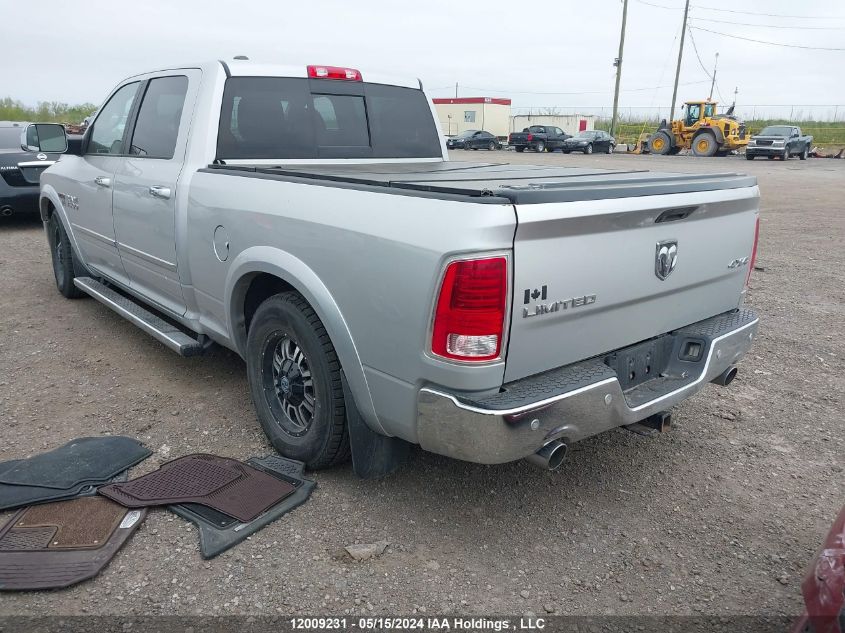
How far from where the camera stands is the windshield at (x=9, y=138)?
9.69 metres

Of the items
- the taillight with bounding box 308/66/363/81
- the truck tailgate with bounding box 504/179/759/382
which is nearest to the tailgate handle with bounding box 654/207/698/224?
the truck tailgate with bounding box 504/179/759/382

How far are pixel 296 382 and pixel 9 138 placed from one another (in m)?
8.98

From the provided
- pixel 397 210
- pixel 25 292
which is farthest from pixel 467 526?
pixel 25 292

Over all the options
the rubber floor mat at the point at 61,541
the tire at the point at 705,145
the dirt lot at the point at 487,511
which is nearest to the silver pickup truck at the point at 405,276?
the dirt lot at the point at 487,511

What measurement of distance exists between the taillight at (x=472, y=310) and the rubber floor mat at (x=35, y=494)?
72.3 inches

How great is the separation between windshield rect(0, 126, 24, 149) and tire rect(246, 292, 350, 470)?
834 cm

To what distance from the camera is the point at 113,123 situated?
4.98 metres

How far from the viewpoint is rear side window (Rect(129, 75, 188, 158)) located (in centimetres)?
413

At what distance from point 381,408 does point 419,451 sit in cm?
92

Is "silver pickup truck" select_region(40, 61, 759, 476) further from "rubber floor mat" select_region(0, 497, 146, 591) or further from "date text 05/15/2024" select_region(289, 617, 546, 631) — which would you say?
"rubber floor mat" select_region(0, 497, 146, 591)

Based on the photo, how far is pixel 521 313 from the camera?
241 centimetres

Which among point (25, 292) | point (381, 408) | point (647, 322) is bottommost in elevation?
point (25, 292)

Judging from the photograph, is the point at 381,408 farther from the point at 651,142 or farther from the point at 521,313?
the point at 651,142

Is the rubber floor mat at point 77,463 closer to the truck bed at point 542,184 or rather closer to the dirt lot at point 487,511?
the dirt lot at point 487,511
